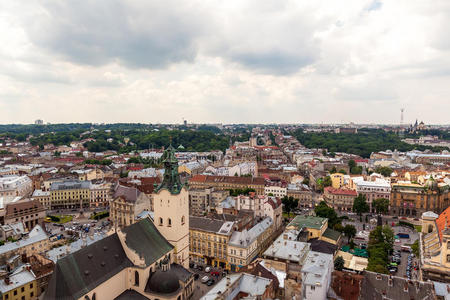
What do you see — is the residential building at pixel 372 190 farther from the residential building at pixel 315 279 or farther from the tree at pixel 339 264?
the residential building at pixel 315 279

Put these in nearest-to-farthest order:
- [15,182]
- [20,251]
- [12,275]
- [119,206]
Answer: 1. [12,275]
2. [20,251]
3. [119,206]
4. [15,182]

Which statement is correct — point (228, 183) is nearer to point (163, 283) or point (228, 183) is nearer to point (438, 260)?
point (438, 260)

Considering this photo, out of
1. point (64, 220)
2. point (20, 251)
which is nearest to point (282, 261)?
point (20, 251)

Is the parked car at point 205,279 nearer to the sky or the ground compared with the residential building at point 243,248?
nearer to the ground

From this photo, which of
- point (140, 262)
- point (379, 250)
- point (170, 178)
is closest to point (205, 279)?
point (140, 262)

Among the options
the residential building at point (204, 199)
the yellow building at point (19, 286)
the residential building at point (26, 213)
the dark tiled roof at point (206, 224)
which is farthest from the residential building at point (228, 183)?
the yellow building at point (19, 286)

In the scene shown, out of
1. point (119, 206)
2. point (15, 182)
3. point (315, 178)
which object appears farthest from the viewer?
point (315, 178)

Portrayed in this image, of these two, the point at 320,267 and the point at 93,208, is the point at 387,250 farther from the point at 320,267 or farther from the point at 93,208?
the point at 93,208
